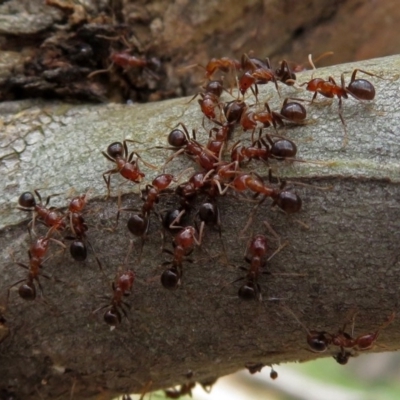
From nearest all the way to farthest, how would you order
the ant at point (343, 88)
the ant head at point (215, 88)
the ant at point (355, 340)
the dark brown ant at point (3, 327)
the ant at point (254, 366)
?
the ant at point (343, 88), the ant at point (355, 340), the dark brown ant at point (3, 327), the ant at point (254, 366), the ant head at point (215, 88)

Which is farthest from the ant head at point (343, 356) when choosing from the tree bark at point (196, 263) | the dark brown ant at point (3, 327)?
the dark brown ant at point (3, 327)

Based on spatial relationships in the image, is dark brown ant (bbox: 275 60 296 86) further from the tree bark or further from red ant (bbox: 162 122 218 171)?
red ant (bbox: 162 122 218 171)

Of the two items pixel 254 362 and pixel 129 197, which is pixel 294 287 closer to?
pixel 254 362

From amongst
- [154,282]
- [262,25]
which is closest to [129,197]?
[154,282]

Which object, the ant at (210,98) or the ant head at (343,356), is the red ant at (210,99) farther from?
the ant head at (343,356)

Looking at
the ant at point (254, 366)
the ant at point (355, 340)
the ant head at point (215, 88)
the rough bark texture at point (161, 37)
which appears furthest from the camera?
the rough bark texture at point (161, 37)

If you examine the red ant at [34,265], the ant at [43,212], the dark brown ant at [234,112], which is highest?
the dark brown ant at [234,112]
